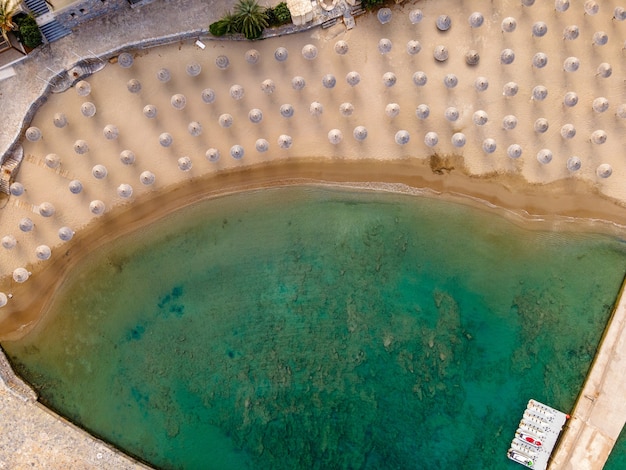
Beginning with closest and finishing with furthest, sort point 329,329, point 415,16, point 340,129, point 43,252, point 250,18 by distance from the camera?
point 250,18, point 415,16, point 43,252, point 340,129, point 329,329

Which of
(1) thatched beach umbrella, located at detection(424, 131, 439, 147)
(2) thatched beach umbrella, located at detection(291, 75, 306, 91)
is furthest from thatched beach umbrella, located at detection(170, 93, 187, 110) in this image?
(1) thatched beach umbrella, located at detection(424, 131, 439, 147)

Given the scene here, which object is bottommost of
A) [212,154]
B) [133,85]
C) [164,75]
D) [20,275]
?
[20,275]

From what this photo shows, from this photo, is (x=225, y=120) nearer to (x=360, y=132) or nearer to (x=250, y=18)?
(x=250, y=18)

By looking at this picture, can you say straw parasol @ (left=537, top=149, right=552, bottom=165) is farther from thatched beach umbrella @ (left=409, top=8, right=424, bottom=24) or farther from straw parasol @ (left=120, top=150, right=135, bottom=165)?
straw parasol @ (left=120, top=150, right=135, bottom=165)

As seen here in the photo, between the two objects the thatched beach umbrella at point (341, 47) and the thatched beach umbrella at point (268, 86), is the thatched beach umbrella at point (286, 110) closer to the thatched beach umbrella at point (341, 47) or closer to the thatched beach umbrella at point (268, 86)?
the thatched beach umbrella at point (268, 86)

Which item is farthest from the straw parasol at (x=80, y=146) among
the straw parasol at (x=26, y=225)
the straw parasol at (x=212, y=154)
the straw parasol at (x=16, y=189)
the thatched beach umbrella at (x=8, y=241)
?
the straw parasol at (x=212, y=154)

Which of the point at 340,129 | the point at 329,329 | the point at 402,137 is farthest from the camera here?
the point at 329,329

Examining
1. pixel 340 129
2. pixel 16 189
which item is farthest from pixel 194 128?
pixel 16 189

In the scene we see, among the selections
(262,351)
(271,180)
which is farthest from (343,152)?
(262,351)
